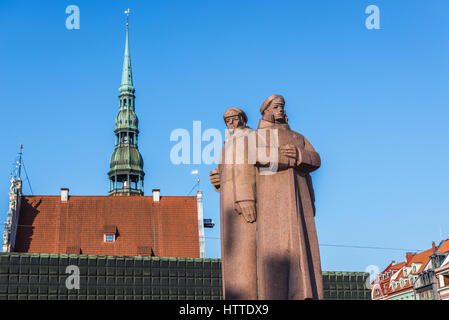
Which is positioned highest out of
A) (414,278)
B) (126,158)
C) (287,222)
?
(126,158)

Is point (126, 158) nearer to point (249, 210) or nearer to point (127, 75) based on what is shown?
point (127, 75)

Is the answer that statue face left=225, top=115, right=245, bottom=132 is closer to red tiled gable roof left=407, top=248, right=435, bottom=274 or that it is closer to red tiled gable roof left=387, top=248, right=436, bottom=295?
red tiled gable roof left=387, top=248, right=436, bottom=295

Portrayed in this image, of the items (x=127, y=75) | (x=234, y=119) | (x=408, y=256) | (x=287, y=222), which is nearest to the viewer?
(x=287, y=222)

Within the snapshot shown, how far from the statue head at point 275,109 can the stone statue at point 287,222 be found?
16 millimetres

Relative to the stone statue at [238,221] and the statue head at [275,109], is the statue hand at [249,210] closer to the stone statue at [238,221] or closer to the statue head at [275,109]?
the stone statue at [238,221]

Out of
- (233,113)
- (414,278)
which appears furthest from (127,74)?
(233,113)

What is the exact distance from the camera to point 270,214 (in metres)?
10.1

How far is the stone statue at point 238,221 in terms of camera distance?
401 inches

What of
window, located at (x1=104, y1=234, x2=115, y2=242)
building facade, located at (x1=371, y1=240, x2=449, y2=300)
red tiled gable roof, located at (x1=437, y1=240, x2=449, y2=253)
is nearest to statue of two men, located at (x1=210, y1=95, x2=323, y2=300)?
window, located at (x1=104, y1=234, x2=115, y2=242)

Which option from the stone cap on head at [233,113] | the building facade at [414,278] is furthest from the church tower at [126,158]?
the stone cap on head at [233,113]

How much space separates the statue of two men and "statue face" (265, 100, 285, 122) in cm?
2

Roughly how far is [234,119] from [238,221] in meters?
1.84

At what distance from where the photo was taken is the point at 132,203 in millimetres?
50344
